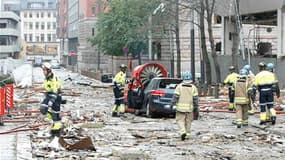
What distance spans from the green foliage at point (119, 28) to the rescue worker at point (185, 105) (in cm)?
3159

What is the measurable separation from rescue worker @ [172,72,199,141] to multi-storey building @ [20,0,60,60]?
16577 centimetres

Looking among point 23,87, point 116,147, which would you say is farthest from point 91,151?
point 23,87

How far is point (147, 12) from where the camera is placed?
150 ft

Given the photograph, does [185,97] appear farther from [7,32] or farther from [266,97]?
[7,32]

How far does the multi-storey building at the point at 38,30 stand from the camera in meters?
182

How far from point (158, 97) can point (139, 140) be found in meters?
6.19

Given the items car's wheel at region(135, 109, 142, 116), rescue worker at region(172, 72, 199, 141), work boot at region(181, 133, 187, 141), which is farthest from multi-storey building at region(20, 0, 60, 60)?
work boot at region(181, 133, 187, 141)

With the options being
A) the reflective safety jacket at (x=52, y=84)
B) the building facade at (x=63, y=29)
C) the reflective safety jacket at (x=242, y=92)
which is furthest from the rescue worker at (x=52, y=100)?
the building facade at (x=63, y=29)

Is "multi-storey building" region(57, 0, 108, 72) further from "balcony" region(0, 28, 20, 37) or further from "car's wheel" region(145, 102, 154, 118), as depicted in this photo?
"car's wheel" region(145, 102, 154, 118)

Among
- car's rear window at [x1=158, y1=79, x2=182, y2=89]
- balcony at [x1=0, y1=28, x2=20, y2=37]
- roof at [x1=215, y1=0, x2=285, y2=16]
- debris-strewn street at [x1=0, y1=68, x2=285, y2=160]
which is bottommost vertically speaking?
debris-strewn street at [x1=0, y1=68, x2=285, y2=160]

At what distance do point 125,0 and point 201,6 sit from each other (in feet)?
59.1

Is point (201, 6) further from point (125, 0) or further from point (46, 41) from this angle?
point (46, 41)

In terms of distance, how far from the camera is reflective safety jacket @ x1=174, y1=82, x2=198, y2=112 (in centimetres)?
1559

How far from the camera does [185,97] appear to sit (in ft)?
51.4
